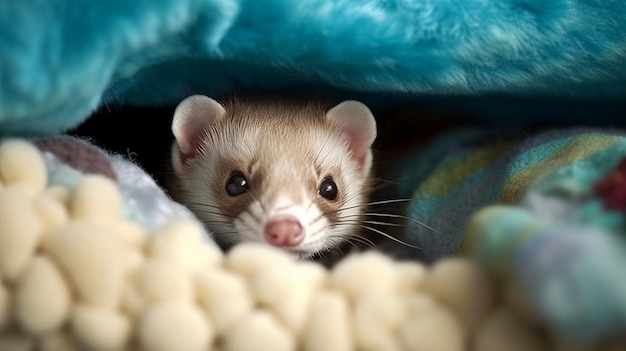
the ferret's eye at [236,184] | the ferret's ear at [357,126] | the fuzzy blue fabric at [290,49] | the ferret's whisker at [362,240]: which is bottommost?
the ferret's whisker at [362,240]

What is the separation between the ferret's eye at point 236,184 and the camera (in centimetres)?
105

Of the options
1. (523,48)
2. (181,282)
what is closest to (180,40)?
(181,282)

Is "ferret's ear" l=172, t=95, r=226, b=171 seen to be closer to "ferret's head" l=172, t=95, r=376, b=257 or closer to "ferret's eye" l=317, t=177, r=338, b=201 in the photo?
"ferret's head" l=172, t=95, r=376, b=257

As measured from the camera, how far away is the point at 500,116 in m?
1.17

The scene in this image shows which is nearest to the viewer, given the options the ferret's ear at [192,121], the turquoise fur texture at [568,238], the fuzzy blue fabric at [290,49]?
the turquoise fur texture at [568,238]

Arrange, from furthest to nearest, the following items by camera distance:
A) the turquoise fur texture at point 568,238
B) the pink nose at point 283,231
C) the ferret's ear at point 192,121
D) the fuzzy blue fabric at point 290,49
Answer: the ferret's ear at point 192,121, the pink nose at point 283,231, the fuzzy blue fabric at point 290,49, the turquoise fur texture at point 568,238

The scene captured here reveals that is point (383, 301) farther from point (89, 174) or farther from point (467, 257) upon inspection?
point (89, 174)

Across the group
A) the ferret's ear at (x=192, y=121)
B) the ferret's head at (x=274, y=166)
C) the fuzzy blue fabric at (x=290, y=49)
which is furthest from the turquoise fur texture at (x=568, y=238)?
the ferret's ear at (x=192, y=121)

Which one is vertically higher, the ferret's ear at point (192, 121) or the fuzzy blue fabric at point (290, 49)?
the fuzzy blue fabric at point (290, 49)

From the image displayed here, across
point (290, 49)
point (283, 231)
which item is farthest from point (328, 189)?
point (290, 49)

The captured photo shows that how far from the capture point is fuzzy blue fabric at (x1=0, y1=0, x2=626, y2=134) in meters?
0.64

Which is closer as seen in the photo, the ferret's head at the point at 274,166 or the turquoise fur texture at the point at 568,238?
the turquoise fur texture at the point at 568,238

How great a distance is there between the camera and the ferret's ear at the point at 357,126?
112 centimetres

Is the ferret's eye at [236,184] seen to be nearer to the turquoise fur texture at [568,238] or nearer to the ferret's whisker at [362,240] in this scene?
the ferret's whisker at [362,240]
